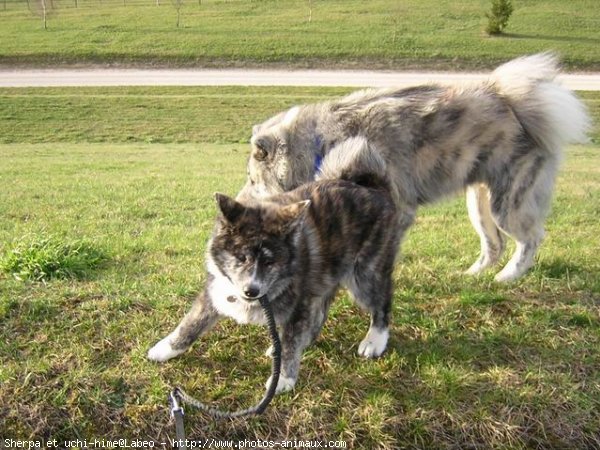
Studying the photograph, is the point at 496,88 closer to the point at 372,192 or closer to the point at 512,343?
the point at 372,192

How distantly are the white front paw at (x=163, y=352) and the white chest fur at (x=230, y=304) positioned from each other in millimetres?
440

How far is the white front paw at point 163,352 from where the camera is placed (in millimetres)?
3955

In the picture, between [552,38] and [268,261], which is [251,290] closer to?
[268,261]

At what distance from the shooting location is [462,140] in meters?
5.45

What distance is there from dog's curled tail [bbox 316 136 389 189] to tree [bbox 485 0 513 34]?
1270 inches

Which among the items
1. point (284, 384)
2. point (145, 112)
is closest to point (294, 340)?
point (284, 384)

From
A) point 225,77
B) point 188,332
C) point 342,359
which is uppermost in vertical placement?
point 188,332

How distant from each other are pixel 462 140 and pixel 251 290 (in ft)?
9.67

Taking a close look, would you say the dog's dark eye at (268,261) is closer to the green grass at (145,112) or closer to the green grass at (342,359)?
the green grass at (342,359)

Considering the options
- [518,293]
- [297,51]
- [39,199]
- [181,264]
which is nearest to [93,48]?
[297,51]

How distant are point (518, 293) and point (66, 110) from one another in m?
20.3

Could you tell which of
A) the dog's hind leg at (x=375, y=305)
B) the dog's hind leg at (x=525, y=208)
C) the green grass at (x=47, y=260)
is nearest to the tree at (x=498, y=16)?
the dog's hind leg at (x=525, y=208)

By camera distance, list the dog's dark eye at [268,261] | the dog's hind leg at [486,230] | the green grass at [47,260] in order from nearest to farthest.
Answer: the dog's dark eye at [268,261], the green grass at [47,260], the dog's hind leg at [486,230]

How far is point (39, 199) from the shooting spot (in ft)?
32.1
